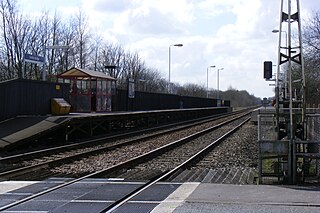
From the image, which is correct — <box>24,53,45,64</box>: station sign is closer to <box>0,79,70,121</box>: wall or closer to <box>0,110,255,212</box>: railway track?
<box>0,79,70,121</box>: wall

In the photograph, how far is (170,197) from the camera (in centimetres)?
798

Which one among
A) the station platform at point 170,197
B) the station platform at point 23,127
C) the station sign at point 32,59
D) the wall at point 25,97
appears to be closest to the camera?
the station platform at point 170,197

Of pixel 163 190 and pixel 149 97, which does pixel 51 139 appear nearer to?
pixel 163 190

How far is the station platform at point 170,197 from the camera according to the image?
279 inches

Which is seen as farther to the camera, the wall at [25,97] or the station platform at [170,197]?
the wall at [25,97]

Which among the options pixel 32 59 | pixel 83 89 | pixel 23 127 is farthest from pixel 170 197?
pixel 83 89

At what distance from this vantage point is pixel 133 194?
8.34 meters

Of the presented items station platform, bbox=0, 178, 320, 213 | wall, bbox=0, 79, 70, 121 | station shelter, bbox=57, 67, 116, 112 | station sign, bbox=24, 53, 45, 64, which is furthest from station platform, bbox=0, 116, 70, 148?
station shelter, bbox=57, 67, 116, 112

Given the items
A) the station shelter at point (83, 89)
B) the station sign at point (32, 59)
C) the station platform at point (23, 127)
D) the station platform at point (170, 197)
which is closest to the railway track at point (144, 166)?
the station platform at point (170, 197)

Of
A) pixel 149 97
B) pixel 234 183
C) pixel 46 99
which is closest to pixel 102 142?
pixel 46 99

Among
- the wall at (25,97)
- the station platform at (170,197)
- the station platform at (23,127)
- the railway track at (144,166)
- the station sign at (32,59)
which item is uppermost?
the station sign at (32,59)

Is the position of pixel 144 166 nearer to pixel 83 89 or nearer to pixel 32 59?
pixel 32 59

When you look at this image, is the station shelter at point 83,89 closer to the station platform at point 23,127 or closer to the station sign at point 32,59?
the station sign at point 32,59

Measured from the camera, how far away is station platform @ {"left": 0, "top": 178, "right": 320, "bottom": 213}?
709 cm
